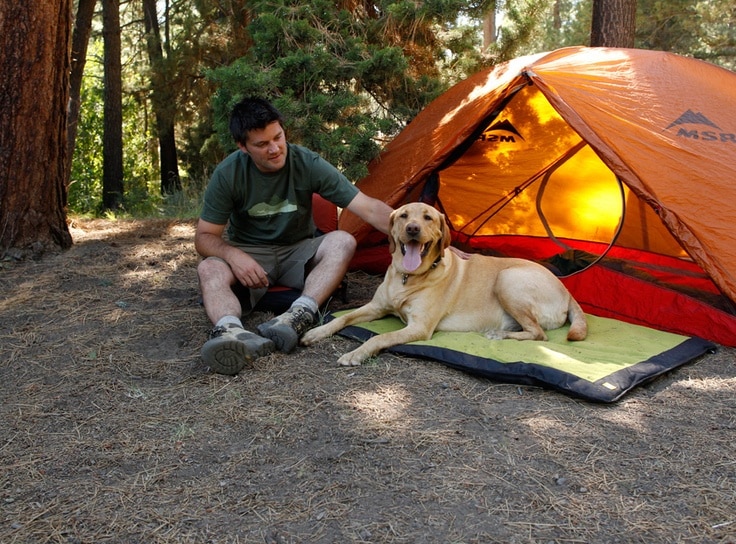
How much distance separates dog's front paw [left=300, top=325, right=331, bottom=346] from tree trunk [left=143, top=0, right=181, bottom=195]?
7.88 metres

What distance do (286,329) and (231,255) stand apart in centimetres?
71

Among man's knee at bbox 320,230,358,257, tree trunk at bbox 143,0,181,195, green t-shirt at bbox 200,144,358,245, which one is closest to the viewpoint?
green t-shirt at bbox 200,144,358,245

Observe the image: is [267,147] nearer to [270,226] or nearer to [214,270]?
[270,226]

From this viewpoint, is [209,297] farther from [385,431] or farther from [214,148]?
→ [214,148]

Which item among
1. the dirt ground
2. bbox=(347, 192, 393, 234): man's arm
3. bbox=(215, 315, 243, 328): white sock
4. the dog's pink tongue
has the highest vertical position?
bbox=(347, 192, 393, 234): man's arm

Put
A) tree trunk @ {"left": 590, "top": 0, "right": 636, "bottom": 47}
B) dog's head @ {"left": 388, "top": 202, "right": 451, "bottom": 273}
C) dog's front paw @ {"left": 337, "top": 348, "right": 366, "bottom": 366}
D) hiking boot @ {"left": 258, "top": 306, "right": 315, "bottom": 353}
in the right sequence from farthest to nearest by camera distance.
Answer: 1. tree trunk @ {"left": 590, "top": 0, "right": 636, "bottom": 47}
2. dog's head @ {"left": 388, "top": 202, "right": 451, "bottom": 273}
3. hiking boot @ {"left": 258, "top": 306, "right": 315, "bottom": 353}
4. dog's front paw @ {"left": 337, "top": 348, "right": 366, "bottom": 366}

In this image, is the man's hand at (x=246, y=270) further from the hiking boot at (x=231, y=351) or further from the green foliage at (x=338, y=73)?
the green foliage at (x=338, y=73)

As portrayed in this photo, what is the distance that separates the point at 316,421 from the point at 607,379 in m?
1.46

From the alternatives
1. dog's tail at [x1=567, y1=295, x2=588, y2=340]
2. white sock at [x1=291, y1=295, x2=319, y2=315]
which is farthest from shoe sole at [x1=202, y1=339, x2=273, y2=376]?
dog's tail at [x1=567, y1=295, x2=588, y2=340]

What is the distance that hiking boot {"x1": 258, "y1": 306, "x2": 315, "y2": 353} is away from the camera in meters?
3.55

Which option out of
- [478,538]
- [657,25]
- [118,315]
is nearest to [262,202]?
[118,315]

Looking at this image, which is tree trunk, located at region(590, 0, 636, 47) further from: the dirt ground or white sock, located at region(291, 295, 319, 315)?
white sock, located at region(291, 295, 319, 315)

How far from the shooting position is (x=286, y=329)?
140 inches

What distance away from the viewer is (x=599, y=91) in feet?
13.9
